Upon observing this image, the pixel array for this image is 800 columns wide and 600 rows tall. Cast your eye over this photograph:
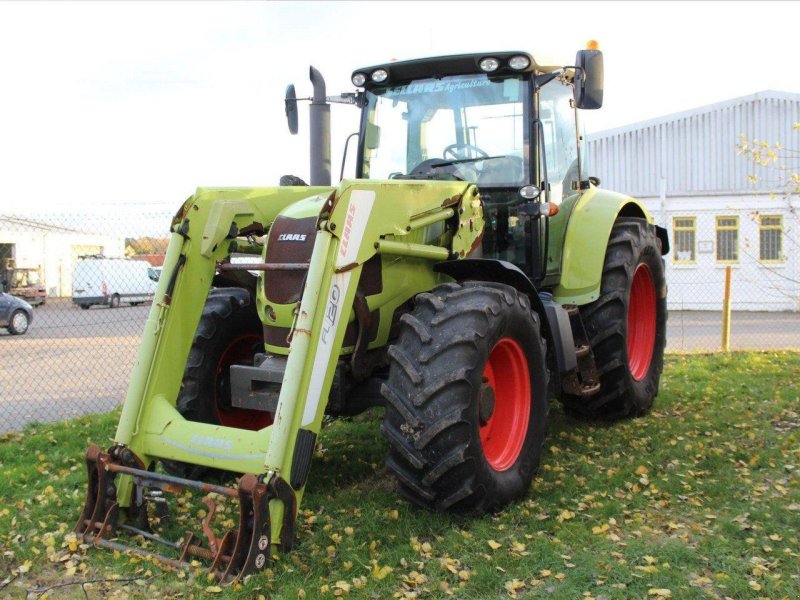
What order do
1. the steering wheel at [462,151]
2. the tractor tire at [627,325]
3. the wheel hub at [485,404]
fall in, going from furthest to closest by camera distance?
the tractor tire at [627,325]
the steering wheel at [462,151]
the wheel hub at [485,404]

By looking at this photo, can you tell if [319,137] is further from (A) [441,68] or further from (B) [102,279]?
(B) [102,279]

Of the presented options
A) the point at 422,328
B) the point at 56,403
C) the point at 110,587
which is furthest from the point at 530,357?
the point at 56,403

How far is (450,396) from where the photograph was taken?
407cm

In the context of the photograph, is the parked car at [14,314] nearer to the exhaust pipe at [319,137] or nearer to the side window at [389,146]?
the exhaust pipe at [319,137]

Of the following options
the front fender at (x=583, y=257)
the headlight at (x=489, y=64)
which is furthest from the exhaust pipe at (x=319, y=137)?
the front fender at (x=583, y=257)

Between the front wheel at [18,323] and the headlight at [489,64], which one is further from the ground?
the headlight at [489,64]

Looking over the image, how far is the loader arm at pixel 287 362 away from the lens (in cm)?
379

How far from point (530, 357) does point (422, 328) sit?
919mm

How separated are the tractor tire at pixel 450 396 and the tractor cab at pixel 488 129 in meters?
1.09

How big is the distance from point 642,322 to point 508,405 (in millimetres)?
2986

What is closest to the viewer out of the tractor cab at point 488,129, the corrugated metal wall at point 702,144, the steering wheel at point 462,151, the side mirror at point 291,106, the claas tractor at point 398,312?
the claas tractor at point 398,312

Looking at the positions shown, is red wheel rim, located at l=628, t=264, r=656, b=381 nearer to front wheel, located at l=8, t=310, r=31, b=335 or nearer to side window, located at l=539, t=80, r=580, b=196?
side window, located at l=539, t=80, r=580, b=196

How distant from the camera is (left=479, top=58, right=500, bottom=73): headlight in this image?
17.6 ft

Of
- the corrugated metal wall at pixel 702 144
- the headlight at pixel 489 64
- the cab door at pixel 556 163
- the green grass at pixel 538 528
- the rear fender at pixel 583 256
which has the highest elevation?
the corrugated metal wall at pixel 702 144
